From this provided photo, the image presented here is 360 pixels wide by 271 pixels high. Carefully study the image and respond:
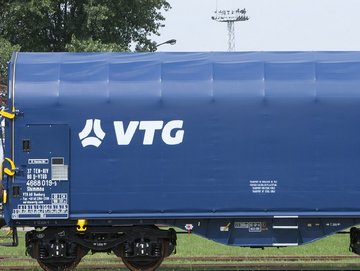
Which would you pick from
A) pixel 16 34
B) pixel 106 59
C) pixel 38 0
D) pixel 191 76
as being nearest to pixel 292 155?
pixel 191 76

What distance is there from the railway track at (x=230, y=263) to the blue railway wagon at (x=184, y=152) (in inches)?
91.1

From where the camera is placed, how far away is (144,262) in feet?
42.1

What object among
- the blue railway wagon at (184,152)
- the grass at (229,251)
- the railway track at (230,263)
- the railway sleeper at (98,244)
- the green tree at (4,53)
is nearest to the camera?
the blue railway wagon at (184,152)

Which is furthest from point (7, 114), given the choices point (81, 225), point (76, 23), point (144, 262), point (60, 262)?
point (76, 23)

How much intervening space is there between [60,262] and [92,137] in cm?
247

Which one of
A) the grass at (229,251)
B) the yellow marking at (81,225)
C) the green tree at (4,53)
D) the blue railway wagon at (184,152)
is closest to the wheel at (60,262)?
the yellow marking at (81,225)

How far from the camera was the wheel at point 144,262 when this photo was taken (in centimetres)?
1278

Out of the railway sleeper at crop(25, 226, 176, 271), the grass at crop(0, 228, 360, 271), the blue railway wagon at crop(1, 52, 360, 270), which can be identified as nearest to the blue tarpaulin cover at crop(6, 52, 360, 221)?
the blue railway wagon at crop(1, 52, 360, 270)

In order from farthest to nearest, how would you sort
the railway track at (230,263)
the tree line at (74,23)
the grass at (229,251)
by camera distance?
the tree line at (74,23)
the grass at (229,251)
the railway track at (230,263)

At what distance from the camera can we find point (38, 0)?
31.1m

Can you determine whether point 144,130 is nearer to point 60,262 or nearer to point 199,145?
point 199,145

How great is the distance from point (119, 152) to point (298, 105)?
338 centimetres

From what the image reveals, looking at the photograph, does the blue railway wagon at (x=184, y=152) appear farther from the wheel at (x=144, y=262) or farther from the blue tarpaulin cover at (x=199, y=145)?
the wheel at (x=144, y=262)

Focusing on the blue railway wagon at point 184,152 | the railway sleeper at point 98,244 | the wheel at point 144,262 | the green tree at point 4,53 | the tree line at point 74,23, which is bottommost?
the wheel at point 144,262
